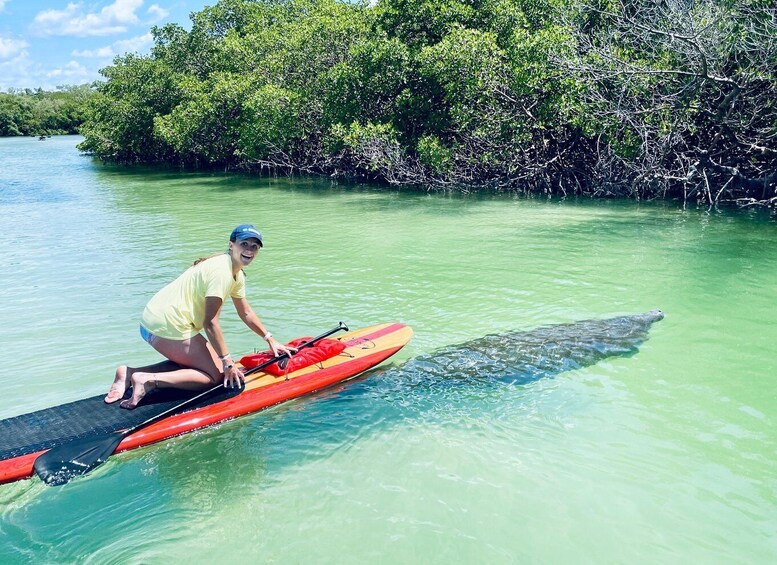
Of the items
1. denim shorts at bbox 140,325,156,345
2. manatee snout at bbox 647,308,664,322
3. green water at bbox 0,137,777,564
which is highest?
denim shorts at bbox 140,325,156,345

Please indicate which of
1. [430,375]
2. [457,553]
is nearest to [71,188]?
[430,375]

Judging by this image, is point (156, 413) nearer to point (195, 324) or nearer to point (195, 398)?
point (195, 398)

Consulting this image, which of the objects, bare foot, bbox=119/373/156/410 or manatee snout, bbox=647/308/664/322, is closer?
bare foot, bbox=119/373/156/410

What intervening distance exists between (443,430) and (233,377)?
170cm

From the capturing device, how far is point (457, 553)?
12.6 ft

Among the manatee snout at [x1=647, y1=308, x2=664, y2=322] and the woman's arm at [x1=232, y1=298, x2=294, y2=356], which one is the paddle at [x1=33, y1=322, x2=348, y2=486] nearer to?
the woman's arm at [x1=232, y1=298, x2=294, y2=356]

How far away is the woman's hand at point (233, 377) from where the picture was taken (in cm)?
518

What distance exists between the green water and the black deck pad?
0.26m

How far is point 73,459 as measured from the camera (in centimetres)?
443

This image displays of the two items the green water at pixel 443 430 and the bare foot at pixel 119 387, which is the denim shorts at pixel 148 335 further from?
the green water at pixel 443 430

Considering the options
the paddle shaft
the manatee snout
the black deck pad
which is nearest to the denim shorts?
the black deck pad

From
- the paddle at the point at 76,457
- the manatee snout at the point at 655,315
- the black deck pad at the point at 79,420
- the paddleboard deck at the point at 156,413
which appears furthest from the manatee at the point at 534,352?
the paddle at the point at 76,457

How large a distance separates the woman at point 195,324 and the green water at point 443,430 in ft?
1.51

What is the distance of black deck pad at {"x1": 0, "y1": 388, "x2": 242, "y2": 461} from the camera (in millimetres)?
4598
